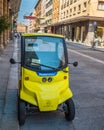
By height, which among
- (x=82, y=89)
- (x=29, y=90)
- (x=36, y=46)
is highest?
(x=36, y=46)

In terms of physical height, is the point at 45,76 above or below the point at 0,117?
above

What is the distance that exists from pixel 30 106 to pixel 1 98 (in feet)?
5.57

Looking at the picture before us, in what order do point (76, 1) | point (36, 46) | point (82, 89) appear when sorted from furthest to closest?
point (76, 1)
point (82, 89)
point (36, 46)

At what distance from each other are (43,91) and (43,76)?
0.32 m

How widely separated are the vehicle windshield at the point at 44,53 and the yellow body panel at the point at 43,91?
0.69ft

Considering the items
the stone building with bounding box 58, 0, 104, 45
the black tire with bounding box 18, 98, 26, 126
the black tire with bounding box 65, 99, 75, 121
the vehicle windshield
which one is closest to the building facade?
the stone building with bounding box 58, 0, 104, 45

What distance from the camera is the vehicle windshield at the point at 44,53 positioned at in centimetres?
596

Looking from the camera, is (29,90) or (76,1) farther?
(76,1)

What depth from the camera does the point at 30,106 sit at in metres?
5.99

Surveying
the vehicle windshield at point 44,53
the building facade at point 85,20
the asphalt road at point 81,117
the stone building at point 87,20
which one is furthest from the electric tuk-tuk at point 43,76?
the stone building at point 87,20

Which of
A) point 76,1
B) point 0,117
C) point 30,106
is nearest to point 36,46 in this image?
point 30,106

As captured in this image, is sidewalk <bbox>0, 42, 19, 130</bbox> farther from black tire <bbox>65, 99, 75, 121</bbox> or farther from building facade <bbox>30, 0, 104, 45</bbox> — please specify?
building facade <bbox>30, 0, 104, 45</bbox>

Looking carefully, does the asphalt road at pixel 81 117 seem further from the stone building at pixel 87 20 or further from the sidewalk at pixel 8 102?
the stone building at pixel 87 20

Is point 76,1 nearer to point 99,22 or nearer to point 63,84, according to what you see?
point 99,22
